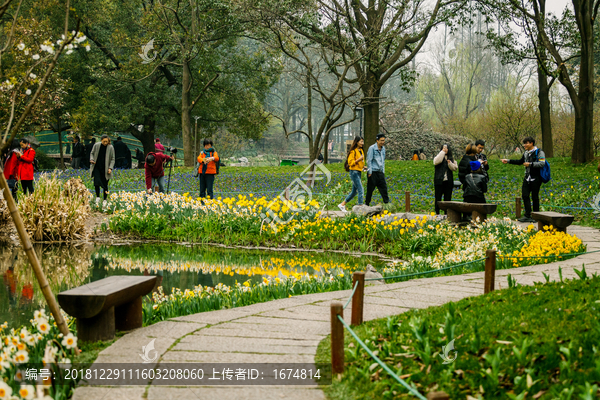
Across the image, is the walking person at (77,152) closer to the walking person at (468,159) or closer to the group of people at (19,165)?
the group of people at (19,165)

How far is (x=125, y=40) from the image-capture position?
29.0 metres

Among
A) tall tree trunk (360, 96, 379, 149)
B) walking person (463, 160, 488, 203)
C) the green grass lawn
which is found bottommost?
the green grass lawn

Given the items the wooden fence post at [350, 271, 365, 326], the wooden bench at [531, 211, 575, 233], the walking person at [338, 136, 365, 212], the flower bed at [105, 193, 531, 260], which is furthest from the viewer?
the walking person at [338, 136, 365, 212]

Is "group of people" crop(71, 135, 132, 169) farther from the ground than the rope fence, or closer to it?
farther from the ground

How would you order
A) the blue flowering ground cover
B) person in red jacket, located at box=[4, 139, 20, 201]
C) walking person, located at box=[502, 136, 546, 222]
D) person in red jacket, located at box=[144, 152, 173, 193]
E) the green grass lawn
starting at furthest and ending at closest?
the blue flowering ground cover → person in red jacket, located at box=[144, 152, 173, 193] → person in red jacket, located at box=[4, 139, 20, 201] → walking person, located at box=[502, 136, 546, 222] → the green grass lawn

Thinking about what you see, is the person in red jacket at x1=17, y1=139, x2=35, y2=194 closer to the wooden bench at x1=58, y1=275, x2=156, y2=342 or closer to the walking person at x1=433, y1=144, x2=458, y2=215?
the walking person at x1=433, y1=144, x2=458, y2=215

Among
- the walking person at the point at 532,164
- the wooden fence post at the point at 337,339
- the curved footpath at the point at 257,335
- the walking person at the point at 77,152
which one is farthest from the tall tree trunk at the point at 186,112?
Result: the wooden fence post at the point at 337,339

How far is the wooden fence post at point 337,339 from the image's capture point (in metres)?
3.41

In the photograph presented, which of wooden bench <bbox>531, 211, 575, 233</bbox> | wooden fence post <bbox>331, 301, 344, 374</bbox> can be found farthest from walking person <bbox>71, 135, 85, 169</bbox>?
wooden fence post <bbox>331, 301, 344, 374</bbox>

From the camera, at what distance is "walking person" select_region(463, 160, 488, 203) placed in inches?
A: 428

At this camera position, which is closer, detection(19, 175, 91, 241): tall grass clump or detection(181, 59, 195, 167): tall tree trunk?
detection(19, 175, 91, 241): tall grass clump

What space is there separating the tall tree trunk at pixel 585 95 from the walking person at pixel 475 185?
36.0ft

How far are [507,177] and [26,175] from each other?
14493 millimetres

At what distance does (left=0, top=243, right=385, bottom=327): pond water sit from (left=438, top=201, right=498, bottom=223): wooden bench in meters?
2.33
